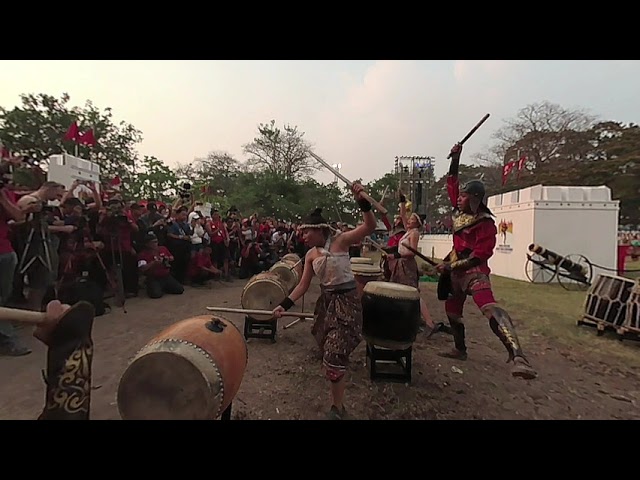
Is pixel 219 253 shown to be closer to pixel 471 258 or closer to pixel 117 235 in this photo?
pixel 117 235

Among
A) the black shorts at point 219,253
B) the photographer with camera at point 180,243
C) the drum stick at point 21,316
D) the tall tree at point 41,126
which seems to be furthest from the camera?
the tall tree at point 41,126

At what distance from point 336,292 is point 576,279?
12774 mm

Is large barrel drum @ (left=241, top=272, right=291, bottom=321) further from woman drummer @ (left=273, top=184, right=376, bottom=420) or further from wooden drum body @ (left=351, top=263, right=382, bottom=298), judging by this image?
woman drummer @ (left=273, top=184, right=376, bottom=420)

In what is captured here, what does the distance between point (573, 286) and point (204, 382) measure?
1428 centimetres

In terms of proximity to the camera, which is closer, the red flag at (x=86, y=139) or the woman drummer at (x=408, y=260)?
the woman drummer at (x=408, y=260)

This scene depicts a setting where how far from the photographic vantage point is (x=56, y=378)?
2.62m

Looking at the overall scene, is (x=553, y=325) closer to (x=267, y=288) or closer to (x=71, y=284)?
(x=267, y=288)

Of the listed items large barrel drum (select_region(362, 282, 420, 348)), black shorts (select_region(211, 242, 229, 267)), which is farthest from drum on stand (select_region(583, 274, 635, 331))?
black shorts (select_region(211, 242, 229, 267))

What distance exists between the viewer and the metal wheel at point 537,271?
14293mm

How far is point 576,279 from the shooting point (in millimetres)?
13820

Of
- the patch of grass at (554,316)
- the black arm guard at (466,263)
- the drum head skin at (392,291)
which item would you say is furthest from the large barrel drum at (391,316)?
the patch of grass at (554,316)

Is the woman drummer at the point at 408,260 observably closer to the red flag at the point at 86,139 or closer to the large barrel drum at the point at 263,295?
the large barrel drum at the point at 263,295

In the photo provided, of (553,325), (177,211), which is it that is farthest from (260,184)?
(553,325)

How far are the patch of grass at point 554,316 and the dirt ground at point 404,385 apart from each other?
407 mm
